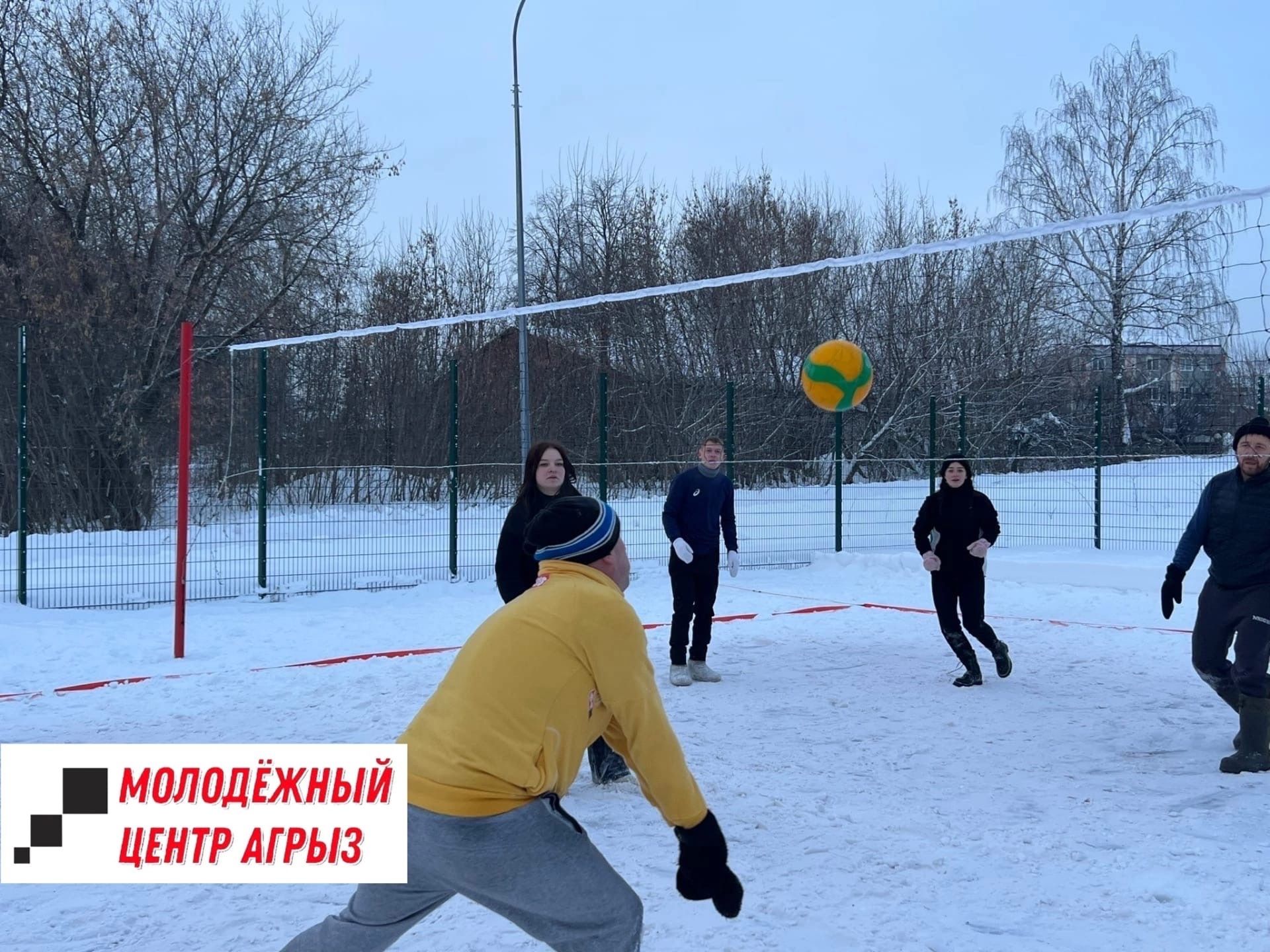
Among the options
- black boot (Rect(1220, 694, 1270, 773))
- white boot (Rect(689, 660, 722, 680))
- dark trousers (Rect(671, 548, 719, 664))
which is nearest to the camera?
black boot (Rect(1220, 694, 1270, 773))

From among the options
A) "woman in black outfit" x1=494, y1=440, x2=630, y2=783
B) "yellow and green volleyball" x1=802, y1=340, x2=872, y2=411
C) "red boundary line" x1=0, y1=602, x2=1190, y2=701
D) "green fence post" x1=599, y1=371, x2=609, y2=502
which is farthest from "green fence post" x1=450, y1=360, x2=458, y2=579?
"woman in black outfit" x1=494, y1=440, x2=630, y2=783

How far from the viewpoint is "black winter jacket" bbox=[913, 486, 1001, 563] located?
23.4 feet

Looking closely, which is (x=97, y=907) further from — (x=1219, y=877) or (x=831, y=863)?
(x=1219, y=877)

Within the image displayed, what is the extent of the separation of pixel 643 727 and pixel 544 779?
0.78ft

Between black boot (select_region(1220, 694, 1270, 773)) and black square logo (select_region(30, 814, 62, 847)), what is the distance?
16.5 ft

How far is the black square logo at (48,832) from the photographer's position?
3.85m

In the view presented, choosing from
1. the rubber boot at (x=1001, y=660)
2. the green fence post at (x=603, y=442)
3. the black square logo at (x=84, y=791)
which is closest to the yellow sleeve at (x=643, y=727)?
the black square logo at (x=84, y=791)

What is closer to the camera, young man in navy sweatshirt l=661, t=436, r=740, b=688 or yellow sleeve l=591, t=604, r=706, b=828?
yellow sleeve l=591, t=604, r=706, b=828

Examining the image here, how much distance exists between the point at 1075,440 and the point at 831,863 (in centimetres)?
1441

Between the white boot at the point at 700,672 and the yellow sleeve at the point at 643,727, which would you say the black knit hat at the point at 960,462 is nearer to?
the white boot at the point at 700,672

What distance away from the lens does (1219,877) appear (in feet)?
12.7

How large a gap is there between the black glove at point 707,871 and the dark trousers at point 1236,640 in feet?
13.4

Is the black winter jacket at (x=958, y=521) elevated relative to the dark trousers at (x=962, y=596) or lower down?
elevated

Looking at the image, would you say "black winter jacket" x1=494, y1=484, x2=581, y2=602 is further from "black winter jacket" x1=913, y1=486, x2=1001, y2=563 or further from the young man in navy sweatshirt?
"black winter jacket" x1=913, y1=486, x2=1001, y2=563
